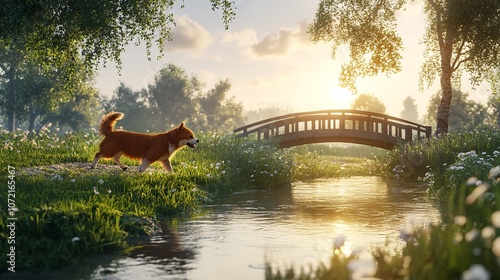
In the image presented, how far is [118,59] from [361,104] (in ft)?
271

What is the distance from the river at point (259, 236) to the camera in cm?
679

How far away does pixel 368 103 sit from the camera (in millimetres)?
96250

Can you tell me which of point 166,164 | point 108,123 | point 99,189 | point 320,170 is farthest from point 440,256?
point 320,170

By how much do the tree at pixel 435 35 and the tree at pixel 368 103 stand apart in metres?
66.3

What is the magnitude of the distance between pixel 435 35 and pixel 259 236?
902 inches

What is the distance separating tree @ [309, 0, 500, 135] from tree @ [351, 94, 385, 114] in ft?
218

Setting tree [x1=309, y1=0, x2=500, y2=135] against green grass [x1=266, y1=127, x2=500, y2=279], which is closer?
green grass [x1=266, y1=127, x2=500, y2=279]

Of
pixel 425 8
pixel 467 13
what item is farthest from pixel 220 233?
pixel 425 8

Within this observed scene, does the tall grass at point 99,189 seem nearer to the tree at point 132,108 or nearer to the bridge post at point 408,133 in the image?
the bridge post at point 408,133

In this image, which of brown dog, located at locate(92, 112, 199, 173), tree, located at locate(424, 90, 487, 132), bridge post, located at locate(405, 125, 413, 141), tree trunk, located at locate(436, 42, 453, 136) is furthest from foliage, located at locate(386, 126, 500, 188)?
tree, located at locate(424, 90, 487, 132)

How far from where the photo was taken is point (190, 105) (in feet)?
274

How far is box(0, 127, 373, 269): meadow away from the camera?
783cm

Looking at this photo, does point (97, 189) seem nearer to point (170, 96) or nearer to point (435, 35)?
point (435, 35)

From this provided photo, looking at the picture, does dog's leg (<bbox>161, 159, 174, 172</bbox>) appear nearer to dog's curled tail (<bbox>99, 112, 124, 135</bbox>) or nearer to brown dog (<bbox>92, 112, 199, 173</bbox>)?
brown dog (<bbox>92, 112, 199, 173</bbox>)
